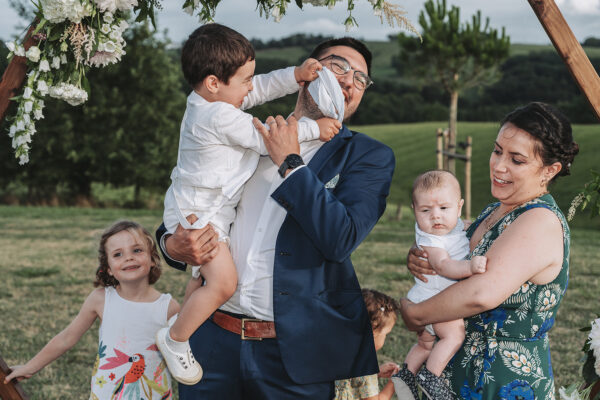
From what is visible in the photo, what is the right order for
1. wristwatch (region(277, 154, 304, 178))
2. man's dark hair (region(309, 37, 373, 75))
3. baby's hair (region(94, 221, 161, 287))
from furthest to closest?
baby's hair (region(94, 221, 161, 287)) → man's dark hair (region(309, 37, 373, 75)) → wristwatch (region(277, 154, 304, 178))

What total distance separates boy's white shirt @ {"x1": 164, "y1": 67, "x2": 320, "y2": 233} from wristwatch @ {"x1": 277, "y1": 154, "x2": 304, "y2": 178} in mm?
186

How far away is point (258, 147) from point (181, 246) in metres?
0.62

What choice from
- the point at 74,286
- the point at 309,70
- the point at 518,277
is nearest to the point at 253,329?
the point at 518,277

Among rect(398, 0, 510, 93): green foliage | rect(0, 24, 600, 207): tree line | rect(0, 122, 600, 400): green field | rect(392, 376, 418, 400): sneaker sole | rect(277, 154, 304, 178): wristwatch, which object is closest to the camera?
rect(277, 154, 304, 178): wristwatch

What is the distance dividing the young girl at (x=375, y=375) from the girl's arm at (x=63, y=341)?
1677 mm

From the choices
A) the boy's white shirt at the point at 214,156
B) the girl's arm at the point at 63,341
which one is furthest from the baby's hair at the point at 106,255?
the boy's white shirt at the point at 214,156

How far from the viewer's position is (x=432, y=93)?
64.9 m

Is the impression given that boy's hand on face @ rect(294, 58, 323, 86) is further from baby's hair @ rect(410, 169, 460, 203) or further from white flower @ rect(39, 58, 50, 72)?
white flower @ rect(39, 58, 50, 72)

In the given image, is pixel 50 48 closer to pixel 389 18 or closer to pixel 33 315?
pixel 389 18

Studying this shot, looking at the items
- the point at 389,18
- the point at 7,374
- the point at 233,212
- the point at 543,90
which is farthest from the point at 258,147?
the point at 543,90

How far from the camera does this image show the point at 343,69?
137 inches

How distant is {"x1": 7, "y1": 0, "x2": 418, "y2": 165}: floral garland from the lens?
124 inches

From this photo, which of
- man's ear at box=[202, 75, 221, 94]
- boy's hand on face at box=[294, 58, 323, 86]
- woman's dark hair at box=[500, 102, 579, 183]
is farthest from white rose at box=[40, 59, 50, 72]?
woman's dark hair at box=[500, 102, 579, 183]

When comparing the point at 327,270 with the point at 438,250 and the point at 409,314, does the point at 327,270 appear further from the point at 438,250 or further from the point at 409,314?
the point at 438,250
